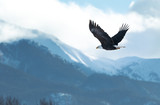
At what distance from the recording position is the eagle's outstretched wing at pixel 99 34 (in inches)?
865

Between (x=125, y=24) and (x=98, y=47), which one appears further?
(x=125, y=24)

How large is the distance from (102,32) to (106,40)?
804mm

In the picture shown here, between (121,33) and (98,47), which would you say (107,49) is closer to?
(98,47)

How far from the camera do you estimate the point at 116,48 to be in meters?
22.2

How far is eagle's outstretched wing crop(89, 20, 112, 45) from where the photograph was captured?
72.1ft

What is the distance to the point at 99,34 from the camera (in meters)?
22.2

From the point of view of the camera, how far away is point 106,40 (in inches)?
890

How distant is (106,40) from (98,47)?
2.08 ft

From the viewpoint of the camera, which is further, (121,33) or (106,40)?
(121,33)

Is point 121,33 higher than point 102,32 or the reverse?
higher

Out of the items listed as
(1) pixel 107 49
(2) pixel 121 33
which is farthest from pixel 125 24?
(1) pixel 107 49

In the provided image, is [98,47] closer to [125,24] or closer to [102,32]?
[102,32]

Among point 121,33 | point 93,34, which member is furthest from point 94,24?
point 121,33

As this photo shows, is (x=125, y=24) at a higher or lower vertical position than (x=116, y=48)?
higher
